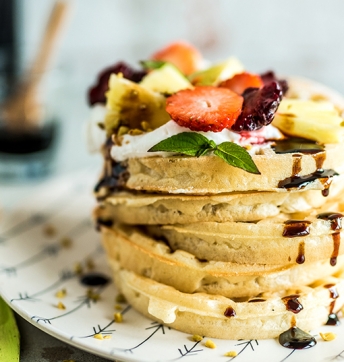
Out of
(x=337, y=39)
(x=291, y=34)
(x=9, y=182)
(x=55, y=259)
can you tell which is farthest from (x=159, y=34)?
(x=55, y=259)

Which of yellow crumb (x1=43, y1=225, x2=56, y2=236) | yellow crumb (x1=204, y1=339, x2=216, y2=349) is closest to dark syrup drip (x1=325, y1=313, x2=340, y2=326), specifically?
yellow crumb (x1=204, y1=339, x2=216, y2=349)

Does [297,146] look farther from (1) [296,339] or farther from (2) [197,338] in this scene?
(2) [197,338]

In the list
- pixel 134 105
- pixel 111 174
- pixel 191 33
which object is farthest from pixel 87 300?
pixel 191 33

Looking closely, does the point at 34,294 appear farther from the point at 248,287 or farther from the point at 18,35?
the point at 18,35

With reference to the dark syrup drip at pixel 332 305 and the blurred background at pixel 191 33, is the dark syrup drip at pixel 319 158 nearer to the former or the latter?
the dark syrup drip at pixel 332 305

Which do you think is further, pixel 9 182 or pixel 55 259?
pixel 9 182

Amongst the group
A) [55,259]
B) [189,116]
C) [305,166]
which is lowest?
[55,259]
